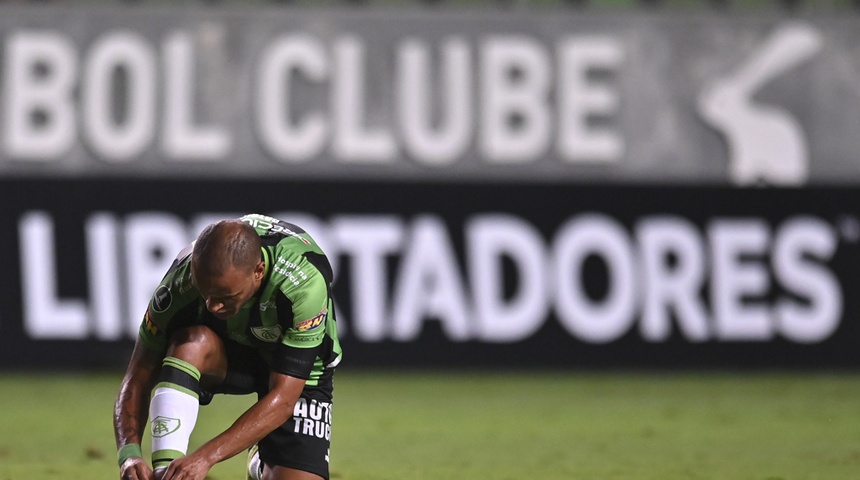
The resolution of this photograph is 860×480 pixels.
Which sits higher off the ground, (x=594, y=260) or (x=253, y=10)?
(x=253, y=10)

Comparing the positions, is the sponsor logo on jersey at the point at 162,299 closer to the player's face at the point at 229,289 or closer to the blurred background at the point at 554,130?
the player's face at the point at 229,289

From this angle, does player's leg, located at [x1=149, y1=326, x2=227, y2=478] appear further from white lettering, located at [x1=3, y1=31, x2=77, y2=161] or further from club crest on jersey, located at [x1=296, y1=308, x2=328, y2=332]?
white lettering, located at [x1=3, y1=31, x2=77, y2=161]

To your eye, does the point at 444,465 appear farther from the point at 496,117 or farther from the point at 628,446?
the point at 496,117

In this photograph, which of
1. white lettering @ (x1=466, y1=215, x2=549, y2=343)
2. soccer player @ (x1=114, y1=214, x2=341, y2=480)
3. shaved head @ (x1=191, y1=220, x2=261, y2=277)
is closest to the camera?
shaved head @ (x1=191, y1=220, x2=261, y2=277)

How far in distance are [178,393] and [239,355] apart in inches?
22.2

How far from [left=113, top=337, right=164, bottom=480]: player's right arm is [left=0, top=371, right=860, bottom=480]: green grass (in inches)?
62.0

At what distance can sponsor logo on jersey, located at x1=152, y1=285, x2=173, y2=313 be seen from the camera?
5.58 metres

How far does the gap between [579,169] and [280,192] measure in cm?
413

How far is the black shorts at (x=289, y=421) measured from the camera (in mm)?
5914

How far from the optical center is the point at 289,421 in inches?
233

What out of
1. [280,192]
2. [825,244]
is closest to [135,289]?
[280,192]

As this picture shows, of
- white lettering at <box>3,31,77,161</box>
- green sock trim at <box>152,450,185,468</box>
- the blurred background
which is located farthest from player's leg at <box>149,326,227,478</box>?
white lettering at <box>3,31,77,161</box>

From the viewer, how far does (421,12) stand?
15.1m

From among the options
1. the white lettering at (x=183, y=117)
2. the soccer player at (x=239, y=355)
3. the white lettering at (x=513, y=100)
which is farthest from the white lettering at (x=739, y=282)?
the soccer player at (x=239, y=355)
